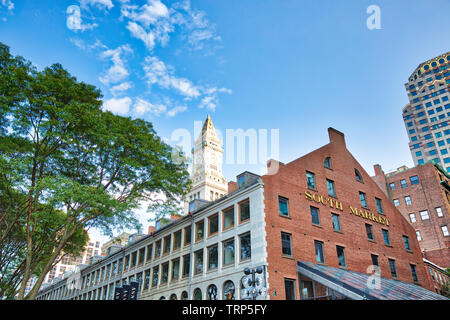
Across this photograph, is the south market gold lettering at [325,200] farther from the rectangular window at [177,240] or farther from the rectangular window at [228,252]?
the rectangular window at [177,240]

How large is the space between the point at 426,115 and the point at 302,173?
10023 centimetres

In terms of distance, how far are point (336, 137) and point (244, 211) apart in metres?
14.8

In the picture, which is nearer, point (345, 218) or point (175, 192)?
point (175, 192)

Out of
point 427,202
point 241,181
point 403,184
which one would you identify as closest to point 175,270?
point 241,181

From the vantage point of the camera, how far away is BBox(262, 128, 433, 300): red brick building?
2422 cm

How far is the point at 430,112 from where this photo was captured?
10800 centimetres

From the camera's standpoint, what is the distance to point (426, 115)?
109 meters

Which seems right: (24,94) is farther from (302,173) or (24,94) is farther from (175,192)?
(302,173)

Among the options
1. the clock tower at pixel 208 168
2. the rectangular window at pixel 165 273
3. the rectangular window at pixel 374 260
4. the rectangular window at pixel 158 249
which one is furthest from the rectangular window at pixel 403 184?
the clock tower at pixel 208 168

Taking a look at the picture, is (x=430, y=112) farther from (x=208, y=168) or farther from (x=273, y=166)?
(x=273, y=166)

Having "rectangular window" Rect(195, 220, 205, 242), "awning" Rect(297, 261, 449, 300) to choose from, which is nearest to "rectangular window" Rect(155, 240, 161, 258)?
"rectangular window" Rect(195, 220, 205, 242)

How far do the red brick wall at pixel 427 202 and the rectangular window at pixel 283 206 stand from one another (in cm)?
3797
